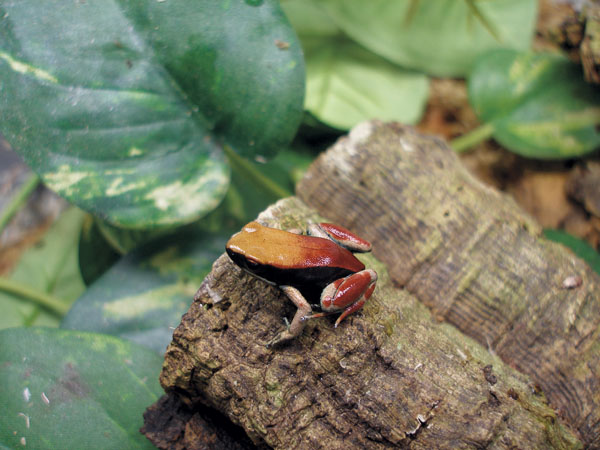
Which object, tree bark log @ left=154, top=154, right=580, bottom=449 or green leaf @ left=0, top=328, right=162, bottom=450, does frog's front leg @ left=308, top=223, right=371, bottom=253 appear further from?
green leaf @ left=0, top=328, right=162, bottom=450

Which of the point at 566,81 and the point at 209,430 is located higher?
the point at 566,81

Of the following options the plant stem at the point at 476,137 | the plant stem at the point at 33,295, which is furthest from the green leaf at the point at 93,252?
the plant stem at the point at 476,137

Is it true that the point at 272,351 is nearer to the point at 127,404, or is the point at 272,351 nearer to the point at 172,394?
the point at 172,394

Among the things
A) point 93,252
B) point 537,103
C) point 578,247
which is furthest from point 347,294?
point 537,103

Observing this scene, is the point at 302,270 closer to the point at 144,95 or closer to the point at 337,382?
the point at 337,382

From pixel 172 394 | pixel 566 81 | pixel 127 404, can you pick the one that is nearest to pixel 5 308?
pixel 127 404

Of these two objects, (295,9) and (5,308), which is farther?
(295,9)

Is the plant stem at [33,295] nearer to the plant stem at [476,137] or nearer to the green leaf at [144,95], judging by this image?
the green leaf at [144,95]
